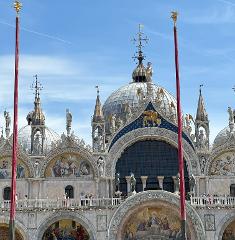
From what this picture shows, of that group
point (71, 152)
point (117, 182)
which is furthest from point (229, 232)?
point (71, 152)

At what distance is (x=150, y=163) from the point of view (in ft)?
141

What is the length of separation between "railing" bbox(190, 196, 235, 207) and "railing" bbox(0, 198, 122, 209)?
4.70 meters

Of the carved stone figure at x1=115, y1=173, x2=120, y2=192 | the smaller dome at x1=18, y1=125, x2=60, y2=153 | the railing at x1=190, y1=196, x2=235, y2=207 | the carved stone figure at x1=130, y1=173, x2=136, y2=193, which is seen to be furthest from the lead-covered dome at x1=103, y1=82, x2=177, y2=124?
the railing at x1=190, y1=196, x2=235, y2=207

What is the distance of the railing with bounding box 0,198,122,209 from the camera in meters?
39.7

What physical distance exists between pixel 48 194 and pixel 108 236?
5.46 m

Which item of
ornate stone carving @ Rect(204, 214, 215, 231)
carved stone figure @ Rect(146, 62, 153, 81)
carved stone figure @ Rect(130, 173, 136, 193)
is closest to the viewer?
ornate stone carving @ Rect(204, 214, 215, 231)

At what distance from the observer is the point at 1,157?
140 feet

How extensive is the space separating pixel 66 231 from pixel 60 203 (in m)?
1.98

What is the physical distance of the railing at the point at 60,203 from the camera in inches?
1561

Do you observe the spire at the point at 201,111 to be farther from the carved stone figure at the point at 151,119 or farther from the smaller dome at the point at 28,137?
the smaller dome at the point at 28,137

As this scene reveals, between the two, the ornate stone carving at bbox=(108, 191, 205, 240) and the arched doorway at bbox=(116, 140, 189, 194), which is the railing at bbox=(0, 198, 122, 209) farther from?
the arched doorway at bbox=(116, 140, 189, 194)

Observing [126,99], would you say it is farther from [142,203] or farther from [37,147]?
[142,203]

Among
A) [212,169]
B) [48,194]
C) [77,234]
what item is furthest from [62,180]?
[212,169]

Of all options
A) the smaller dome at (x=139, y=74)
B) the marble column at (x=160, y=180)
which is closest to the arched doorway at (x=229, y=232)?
the marble column at (x=160, y=180)
